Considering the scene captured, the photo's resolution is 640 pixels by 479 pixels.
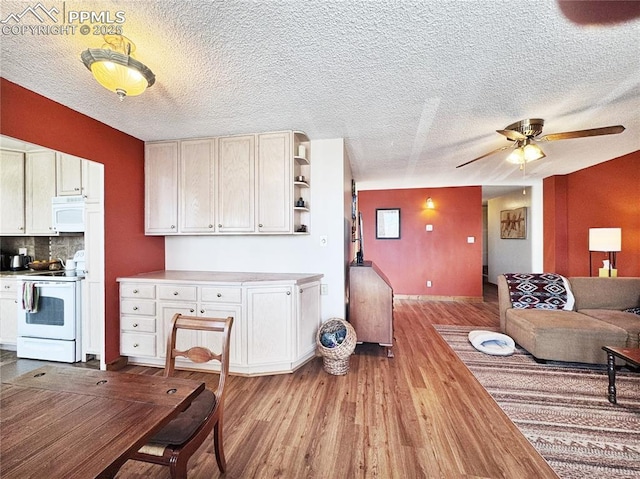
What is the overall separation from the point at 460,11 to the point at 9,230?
15.6 ft

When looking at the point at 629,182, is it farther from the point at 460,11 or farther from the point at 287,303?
the point at 287,303

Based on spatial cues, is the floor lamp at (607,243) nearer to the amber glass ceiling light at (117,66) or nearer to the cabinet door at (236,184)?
the cabinet door at (236,184)

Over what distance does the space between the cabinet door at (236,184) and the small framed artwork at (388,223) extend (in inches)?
145

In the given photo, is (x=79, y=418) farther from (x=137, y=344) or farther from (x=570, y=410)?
(x=570, y=410)

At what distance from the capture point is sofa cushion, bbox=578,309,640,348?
2.59m

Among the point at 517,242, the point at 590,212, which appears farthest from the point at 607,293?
the point at 517,242

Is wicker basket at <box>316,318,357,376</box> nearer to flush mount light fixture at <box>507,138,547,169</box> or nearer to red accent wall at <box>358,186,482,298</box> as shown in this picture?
flush mount light fixture at <box>507,138,547,169</box>

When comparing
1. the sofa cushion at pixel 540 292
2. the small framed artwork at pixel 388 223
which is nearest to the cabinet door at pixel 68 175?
the small framed artwork at pixel 388 223

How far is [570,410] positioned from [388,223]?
428 cm

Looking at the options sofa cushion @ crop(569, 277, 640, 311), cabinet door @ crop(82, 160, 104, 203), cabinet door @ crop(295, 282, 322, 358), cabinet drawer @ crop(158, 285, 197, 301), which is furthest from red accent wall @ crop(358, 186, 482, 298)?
cabinet door @ crop(82, 160, 104, 203)

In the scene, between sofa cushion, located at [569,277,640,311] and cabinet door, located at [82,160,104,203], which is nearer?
cabinet door, located at [82,160,104,203]

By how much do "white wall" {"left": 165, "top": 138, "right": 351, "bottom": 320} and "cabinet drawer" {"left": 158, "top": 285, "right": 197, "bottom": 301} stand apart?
2.18ft

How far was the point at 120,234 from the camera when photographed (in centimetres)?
285

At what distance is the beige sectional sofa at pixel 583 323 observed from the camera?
2.68 meters
